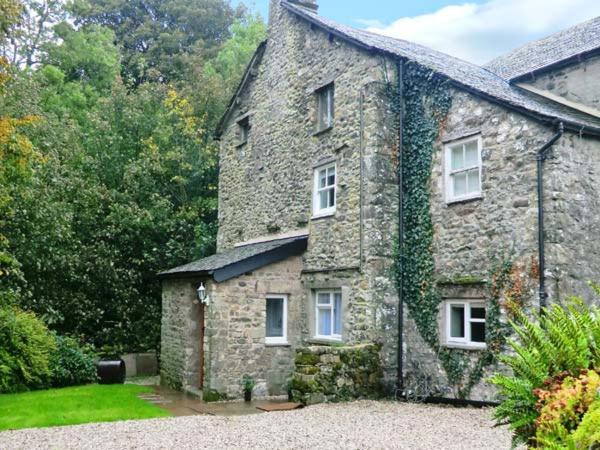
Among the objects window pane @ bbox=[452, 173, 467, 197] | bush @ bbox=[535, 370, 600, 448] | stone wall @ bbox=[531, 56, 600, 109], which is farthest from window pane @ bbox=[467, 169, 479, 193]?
bush @ bbox=[535, 370, 600, 448]

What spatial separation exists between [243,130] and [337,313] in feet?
25.5

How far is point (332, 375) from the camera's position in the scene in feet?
42.2

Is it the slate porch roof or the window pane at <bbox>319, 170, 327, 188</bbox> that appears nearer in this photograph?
the slate porch roof

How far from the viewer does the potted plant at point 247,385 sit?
14.4m

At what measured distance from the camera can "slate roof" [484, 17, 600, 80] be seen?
14.0 m

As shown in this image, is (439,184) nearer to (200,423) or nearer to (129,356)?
(200,423)

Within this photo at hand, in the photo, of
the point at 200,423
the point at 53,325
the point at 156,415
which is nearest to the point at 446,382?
the point at 200,423

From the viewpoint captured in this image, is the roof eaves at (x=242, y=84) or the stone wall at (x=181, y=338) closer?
the stone wall at (x=181, y=338)

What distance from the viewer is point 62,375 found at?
17234 millimetres

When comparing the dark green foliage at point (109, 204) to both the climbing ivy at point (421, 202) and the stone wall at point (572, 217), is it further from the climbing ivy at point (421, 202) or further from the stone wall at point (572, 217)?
the stone wall at point (572, 217)

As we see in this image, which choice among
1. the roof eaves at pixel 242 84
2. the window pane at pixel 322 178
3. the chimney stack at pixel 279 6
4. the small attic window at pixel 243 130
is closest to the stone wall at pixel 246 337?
the window pane at pixel 322 178

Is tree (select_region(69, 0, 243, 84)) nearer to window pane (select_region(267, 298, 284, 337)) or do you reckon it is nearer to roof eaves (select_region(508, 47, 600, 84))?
window pane (select_region(267, 298, 284, 337))

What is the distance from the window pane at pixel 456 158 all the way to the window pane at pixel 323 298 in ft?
14.3

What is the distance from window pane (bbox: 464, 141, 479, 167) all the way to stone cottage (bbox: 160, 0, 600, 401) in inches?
2.0
